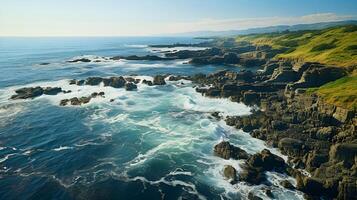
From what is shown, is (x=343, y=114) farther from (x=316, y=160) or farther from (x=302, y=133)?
(x=316, y=160)

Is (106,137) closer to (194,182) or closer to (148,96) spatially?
(194,182)

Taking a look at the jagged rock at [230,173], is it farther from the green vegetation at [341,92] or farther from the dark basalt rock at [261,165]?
the green vegetation at [341,92]

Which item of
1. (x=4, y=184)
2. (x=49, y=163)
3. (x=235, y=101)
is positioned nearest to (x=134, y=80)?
(x=235, y=101)

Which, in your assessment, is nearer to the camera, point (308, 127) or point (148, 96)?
point (308, 127)

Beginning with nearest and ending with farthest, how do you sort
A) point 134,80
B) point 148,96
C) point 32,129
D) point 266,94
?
point 32,129 → point 266,94 → point 148,96 → point 134,80

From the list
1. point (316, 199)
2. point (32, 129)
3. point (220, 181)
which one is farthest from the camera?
point (32, 129)

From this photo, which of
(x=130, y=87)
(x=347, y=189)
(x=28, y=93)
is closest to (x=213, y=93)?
(x=130, y=87)

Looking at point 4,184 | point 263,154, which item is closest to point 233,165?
point 263,154
